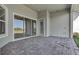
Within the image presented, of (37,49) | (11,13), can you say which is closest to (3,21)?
(11,13)

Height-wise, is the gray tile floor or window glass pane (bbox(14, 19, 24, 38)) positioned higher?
window glass pane (bbox(14, 19, 24, 38))

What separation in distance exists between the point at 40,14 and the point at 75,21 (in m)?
3.92

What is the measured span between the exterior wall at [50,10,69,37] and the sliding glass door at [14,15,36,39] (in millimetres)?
2200

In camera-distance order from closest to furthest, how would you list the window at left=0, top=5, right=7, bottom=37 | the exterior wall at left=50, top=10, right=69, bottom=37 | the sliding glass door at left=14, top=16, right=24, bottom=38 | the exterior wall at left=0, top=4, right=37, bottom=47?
the window at left=0, top=5, right=7, bottom=37 → the exterior wall at left=0, top=4, right=37, bottom=47 → the sliding glass door at left=14, top=16, right=24, bottom=38 → the exterior wall at left=50, top=10, right=69, bottom=37

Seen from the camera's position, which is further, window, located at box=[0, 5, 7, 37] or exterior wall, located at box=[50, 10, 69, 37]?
exterior wall, located at box=[50, 10, 69, 37]

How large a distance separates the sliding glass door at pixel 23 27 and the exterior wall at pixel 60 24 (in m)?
2.20

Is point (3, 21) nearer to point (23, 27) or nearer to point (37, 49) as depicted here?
point (37, 49)

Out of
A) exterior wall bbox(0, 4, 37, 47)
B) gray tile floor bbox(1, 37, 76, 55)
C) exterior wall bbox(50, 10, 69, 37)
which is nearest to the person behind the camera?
gray tile floor bbox(1, 37, 76, 55)

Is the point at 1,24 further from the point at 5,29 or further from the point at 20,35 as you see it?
the point at 20,35

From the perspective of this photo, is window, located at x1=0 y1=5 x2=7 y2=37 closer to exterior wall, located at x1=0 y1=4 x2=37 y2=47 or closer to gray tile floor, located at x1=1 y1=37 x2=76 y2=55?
exterior wall, located at x1=0 y1=4 x2=37 y2=47

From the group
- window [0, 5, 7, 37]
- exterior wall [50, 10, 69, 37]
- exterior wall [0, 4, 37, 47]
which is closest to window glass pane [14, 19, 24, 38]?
exterior wall [0, 4, 37, 47]

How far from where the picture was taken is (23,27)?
8766 mm

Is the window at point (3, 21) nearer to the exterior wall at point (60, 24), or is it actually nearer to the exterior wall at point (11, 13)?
the exterior wall at point (11, 13)

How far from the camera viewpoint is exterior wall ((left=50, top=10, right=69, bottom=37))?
11227 millimetres
